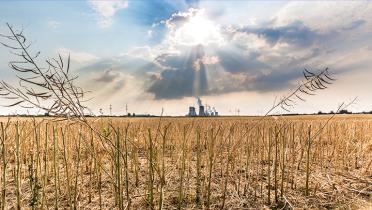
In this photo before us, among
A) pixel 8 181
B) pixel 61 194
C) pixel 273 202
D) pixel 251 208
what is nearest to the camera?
pixel 251 208

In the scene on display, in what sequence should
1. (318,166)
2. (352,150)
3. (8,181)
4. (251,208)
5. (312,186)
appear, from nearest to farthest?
(251,208) < (312,186) < (8,181) < (318,166) < (352,150)

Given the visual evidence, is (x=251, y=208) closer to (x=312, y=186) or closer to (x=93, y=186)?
(x=312, y=186)

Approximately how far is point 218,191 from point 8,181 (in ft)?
11.0

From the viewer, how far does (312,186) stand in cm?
432

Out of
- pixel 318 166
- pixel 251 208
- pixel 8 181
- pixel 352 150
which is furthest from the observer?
pixel 352 150

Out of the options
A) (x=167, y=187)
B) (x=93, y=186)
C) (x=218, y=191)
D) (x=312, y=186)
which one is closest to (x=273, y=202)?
(x=218, y=191)

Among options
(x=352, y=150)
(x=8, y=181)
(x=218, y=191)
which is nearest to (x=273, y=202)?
(x=218, y=191)

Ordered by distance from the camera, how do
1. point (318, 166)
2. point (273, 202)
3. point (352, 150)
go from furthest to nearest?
1. point (352, 150)
2. point (318, 166)
3. point (273, 202)

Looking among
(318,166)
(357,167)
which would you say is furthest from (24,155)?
(357,167)

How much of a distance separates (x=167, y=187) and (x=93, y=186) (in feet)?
3.47

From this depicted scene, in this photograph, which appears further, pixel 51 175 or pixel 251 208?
pixel 51 175

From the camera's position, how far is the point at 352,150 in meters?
6.28

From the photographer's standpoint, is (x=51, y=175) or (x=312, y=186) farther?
(x=51, y=175)

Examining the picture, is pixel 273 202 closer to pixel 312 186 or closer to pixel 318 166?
pixel 312 186
